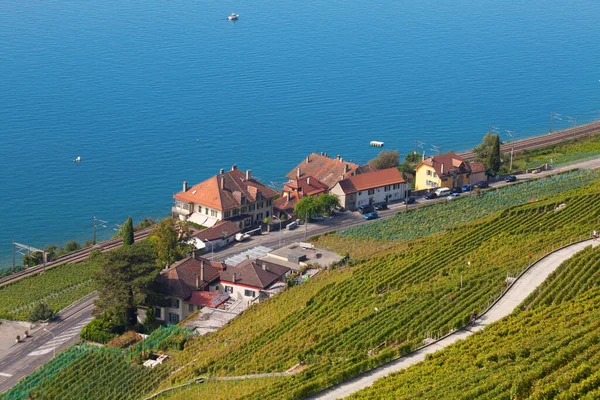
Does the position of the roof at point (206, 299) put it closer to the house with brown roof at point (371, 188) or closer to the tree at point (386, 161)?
the house with brown roof at point (371, 188)

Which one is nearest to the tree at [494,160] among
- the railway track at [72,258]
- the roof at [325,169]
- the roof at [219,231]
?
the roof at [325,169]

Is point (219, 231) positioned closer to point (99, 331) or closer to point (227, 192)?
point (227, 192)

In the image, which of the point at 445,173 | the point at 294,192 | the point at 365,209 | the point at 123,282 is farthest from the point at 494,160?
the point at 123,282

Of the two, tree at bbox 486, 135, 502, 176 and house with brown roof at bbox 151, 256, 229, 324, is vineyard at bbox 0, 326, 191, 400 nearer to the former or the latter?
house with brown roof at bbox 151, 256, 229, 324

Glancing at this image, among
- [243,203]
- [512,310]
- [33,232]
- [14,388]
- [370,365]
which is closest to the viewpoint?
[370,365]

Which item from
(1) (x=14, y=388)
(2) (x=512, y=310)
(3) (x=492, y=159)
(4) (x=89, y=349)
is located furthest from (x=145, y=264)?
(3) (x=492, y=159)

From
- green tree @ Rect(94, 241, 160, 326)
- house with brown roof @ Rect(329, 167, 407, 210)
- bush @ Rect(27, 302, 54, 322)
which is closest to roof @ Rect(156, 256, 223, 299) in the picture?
green tree @ Rect(94, 241, 160, 326)

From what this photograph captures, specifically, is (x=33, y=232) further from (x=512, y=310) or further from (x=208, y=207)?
(x=512, y=310)
